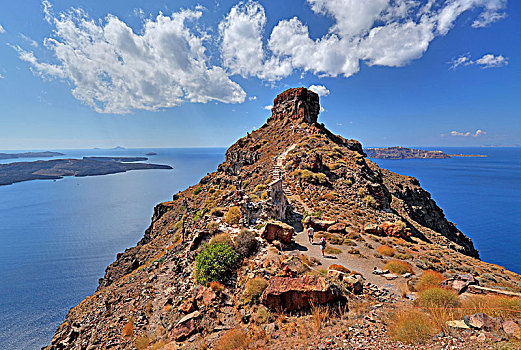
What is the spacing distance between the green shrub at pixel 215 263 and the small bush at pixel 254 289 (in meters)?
2.01

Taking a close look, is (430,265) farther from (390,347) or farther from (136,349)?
(136,349)

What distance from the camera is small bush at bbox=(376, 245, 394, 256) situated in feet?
45.2

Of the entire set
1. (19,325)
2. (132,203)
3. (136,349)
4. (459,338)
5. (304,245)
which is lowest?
(19,325)

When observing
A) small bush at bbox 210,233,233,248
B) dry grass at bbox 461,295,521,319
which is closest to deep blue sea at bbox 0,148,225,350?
small bush at bbox 210,233,233,248

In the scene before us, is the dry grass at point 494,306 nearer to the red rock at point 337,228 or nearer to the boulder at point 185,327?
the red rock at point 337,228

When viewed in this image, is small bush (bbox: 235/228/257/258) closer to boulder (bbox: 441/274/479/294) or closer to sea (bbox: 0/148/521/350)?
boulder (bbox: 441/274/479/294)

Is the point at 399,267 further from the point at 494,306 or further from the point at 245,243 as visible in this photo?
the point at 245,243

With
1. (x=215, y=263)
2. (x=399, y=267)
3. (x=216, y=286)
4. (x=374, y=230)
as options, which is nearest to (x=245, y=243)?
(x=215, y=263)

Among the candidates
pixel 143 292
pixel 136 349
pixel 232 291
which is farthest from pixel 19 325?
pixel 232 291

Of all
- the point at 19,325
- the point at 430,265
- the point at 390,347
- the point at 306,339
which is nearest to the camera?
the point at 390,347

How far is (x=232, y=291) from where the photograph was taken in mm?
10477

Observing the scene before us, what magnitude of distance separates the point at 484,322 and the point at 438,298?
2105mm

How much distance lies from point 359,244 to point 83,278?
6065cm

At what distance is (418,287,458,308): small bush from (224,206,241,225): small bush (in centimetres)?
1112
